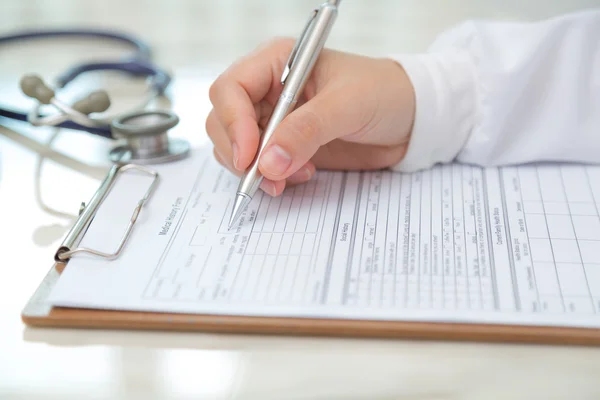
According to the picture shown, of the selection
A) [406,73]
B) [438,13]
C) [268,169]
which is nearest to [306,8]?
[438,13]

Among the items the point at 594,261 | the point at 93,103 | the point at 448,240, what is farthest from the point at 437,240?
the point at 93,103

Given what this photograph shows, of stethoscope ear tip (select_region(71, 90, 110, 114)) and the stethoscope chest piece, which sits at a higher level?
stethoscope ear tip (select_region(71, 90, 110, 114))

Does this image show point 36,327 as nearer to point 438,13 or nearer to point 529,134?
point 529,134

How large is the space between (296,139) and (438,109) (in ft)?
0.55

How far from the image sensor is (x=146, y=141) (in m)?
0.65

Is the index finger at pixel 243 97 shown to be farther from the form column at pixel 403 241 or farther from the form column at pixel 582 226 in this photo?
the form column at pixel 582 226

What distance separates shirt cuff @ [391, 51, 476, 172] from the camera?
606mm

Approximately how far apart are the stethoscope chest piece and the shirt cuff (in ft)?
0.73

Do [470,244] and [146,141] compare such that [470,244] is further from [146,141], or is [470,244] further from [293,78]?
[146,141]

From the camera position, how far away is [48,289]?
456mm

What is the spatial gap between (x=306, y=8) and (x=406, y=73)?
51 cm

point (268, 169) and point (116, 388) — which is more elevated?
point (268, 169)

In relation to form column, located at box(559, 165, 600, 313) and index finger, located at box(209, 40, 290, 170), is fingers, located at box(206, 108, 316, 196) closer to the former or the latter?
index finger, located at box(209, 40, 290, 170)

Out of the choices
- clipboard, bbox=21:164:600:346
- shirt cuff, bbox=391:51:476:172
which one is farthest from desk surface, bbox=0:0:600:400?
shirt cuff, bbox=391:51:476:172
